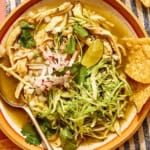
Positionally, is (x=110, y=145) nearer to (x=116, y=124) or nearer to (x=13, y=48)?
(x=116, y=124)

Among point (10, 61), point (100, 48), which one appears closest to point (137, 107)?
point (100, 48)

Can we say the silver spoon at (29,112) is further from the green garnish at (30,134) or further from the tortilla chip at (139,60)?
the tortilla chip at (139,60)

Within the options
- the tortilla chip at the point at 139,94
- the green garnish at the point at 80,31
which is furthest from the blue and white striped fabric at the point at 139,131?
the green garnish at the point at 80,31

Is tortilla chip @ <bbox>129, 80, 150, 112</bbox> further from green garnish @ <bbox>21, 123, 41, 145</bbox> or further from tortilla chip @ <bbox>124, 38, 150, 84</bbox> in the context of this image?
green garnish @ <bbox>21, 123, 41, 145</bbox>

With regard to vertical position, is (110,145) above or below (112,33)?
below

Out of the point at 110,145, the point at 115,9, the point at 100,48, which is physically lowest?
the point at 110,145

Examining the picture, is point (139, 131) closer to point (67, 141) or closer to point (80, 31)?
point (67, 141)
